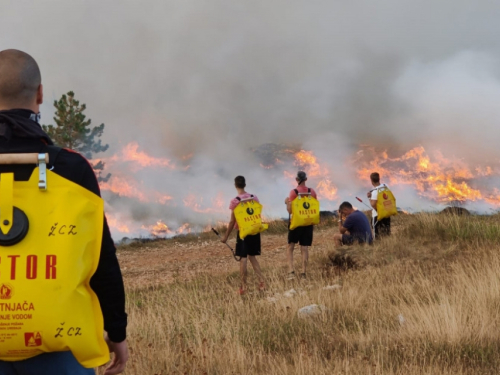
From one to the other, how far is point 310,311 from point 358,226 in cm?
504

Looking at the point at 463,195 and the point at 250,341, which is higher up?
the point at 463,195

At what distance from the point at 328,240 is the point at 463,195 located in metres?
22.3

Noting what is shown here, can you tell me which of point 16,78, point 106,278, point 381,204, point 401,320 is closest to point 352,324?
point 401,320

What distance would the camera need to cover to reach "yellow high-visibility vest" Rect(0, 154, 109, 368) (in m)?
1.52

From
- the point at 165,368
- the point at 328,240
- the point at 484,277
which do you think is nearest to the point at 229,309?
the point at 165,368

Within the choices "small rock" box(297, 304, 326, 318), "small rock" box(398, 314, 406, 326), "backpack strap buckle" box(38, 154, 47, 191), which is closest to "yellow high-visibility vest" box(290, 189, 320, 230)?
"small rock" box(297, 304, 326, 318)

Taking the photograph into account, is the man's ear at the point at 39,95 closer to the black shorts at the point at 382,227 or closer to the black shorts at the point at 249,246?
the black shorts at the point at 249,246

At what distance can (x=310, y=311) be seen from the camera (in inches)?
198

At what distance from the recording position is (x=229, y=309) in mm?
5438

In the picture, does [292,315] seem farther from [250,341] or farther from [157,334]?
[157,334]

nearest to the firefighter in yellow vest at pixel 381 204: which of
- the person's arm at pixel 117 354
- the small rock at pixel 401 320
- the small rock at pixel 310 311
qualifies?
the small rock at pixel 310 311

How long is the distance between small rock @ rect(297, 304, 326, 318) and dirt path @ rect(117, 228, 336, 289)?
522 centimetres

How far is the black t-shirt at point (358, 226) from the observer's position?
9703 mm

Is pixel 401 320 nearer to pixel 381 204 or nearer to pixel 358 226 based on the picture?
pixel 358 226
